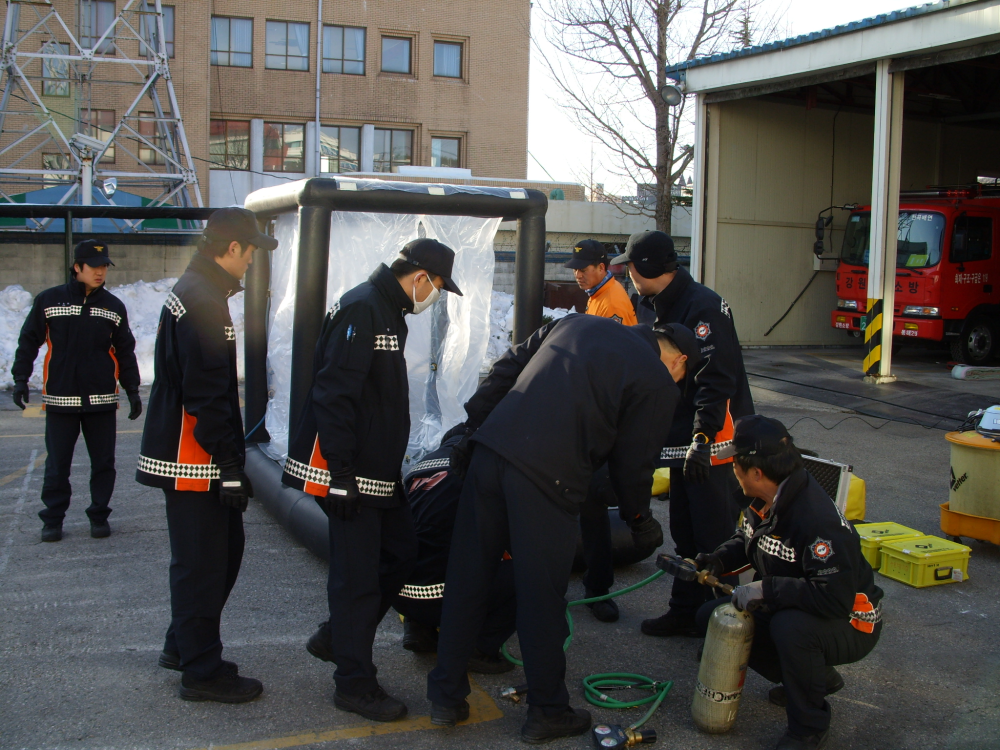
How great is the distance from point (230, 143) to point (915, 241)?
26.4 metres

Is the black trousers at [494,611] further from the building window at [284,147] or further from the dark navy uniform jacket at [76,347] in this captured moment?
the building window at [284,147]

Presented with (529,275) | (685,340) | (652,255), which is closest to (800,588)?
(685,340)

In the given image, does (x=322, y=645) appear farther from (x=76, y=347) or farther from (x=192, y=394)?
(x=76, y=347)

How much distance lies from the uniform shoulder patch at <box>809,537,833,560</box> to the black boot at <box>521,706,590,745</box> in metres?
1.11

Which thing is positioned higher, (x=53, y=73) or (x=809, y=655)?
(x=53, y=73)

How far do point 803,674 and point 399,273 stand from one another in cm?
223

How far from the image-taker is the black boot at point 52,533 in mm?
5695

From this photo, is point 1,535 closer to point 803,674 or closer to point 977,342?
point 803,674

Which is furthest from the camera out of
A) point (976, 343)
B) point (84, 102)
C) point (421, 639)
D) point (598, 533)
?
point (84, 102)

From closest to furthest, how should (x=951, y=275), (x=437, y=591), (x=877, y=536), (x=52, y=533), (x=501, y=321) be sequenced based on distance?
(x=437, y=591) → (x=877, y=536) → (x=52, y=533) → (x=951, y=275) → (x=501, y=321)

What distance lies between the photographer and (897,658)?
13.8 ft

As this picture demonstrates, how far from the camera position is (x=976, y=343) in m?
15.0

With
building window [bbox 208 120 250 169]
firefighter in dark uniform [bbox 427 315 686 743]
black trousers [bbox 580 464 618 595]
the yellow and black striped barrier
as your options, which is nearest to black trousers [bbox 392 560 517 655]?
firefighter in dark uniform [bbox 427 315 686 743]

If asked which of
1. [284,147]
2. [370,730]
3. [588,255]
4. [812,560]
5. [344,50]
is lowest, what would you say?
[370,730]
